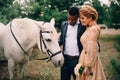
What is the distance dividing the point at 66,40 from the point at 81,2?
12.8 meters

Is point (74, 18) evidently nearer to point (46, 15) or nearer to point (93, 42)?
point (93, 42)

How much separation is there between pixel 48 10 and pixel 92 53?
12.1m

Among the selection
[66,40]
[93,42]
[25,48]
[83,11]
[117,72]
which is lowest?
[117,72]

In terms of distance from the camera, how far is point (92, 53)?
4109 millimetres

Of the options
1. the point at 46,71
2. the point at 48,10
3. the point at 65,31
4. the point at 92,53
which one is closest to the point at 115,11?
the point at 48,10

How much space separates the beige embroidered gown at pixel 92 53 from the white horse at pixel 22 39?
1.54m

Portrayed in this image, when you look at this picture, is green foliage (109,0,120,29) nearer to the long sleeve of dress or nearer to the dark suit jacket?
the dark suit jacket

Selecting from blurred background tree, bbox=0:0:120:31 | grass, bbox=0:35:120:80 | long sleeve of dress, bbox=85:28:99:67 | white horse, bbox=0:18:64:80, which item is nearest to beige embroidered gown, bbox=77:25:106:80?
long sleeve of dress, bbox=85:28:99:67

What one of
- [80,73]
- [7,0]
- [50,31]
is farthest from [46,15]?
[80,73]

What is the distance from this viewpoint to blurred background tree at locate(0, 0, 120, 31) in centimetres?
945

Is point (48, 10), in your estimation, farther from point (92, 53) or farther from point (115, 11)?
point (92, 53)

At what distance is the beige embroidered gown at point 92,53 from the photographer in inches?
161

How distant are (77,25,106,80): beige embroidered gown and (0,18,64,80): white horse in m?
1.54

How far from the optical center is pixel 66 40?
5.19 metres
